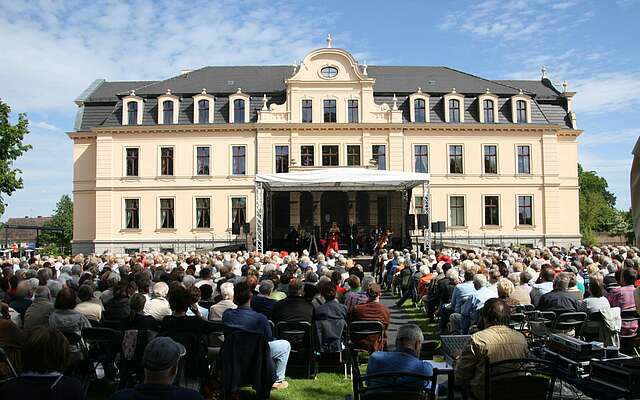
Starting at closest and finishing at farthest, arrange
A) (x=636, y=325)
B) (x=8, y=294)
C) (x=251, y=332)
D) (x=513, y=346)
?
1. (x=513, y=346)
2. (x=251, y=332)
3. (x=636, y=325)
4. (x=8, y=294)

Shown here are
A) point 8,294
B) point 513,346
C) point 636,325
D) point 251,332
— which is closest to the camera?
point 513,346

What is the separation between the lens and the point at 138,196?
31.4 meters

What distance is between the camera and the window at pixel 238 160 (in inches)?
1231

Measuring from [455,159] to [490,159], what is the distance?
200 centimetres

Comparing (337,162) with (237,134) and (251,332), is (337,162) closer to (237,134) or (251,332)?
(237,134)

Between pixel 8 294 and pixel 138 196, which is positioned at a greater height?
pixel 138 196

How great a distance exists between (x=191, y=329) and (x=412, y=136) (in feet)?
88.7

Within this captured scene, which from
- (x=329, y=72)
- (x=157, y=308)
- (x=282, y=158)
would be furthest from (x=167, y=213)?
(x=157, y=308)

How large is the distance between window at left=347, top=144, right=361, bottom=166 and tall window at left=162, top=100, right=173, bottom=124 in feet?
32.7

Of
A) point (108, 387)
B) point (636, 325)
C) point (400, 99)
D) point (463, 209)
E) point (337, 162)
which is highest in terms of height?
point (400, 99)

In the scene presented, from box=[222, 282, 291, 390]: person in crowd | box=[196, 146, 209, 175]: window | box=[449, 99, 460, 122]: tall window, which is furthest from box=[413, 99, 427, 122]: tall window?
box=[222, 282, 291, 390]: person in crowd

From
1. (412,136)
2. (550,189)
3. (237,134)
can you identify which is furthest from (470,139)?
(237,134)

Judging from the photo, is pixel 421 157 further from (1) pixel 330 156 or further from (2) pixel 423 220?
(2) pixel 423 220

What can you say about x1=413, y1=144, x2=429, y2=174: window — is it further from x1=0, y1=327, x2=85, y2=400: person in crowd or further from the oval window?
x1=0, y1=327, x2=85, y2=400: person in crowd
